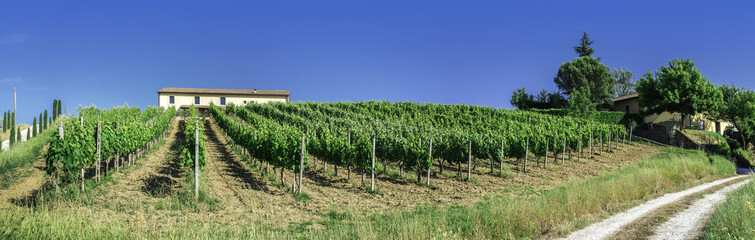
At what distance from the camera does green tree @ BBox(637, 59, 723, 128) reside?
1352 inches

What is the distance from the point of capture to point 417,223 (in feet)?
23.4

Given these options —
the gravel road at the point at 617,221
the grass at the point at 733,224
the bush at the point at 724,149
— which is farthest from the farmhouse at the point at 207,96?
the grass at the point at 733,224

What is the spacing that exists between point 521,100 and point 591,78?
9034mm

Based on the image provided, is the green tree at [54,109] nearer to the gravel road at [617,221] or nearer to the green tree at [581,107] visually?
the gravel road at [617,221]

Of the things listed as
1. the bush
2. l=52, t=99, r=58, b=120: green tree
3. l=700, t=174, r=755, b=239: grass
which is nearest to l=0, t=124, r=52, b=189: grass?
l=700, t=174, r=755, b=239: grass

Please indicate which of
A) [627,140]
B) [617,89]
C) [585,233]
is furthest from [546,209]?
[617,89]

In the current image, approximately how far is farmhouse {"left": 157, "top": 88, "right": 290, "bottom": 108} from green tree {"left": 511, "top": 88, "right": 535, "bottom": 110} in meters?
31.6

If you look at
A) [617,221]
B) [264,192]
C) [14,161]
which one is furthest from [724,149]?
[14,161]

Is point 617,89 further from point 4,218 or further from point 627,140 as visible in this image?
point 4,218

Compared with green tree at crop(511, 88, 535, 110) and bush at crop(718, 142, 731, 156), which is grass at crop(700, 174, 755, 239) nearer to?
bush at crop(718, 142, 731, 156)

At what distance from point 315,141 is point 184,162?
16.1 feet

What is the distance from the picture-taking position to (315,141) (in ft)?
52.3

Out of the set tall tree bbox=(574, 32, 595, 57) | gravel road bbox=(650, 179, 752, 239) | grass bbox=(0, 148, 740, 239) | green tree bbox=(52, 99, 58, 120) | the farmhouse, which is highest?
tall tree bbox=(574, 32, 595, 57)

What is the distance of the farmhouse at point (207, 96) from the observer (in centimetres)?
5553
